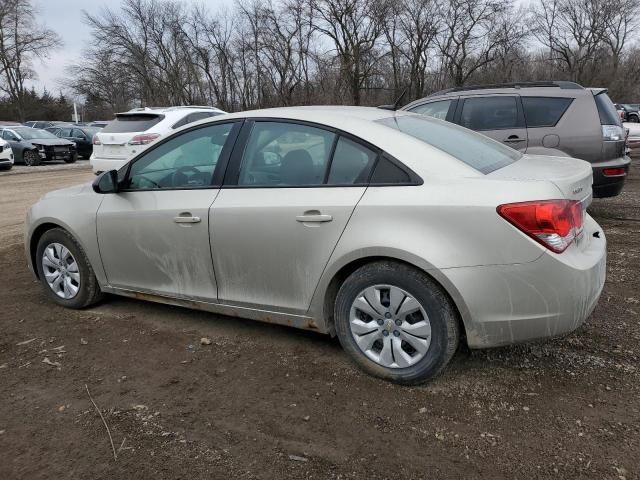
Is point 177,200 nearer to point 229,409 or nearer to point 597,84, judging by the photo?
point 229,409

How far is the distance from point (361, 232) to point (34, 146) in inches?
797

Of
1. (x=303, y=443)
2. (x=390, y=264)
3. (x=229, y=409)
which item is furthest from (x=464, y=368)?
(x=229, y=409)

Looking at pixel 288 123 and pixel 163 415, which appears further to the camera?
pixel 288 123

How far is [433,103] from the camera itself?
742cm

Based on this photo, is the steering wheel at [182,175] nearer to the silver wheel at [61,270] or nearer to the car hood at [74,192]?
the car hood at [74,192]

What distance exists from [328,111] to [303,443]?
2007 millimetres

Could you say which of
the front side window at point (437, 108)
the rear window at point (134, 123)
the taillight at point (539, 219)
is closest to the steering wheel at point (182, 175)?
the taillight at point (539, 219)

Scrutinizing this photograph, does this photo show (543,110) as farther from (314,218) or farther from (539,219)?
(314,218)

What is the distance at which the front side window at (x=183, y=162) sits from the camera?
3.60 m

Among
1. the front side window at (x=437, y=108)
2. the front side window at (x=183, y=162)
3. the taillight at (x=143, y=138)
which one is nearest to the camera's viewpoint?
the front side window at (x=183, y=162)

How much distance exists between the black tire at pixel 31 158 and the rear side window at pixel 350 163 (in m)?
19.9

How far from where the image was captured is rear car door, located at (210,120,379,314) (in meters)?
3.04

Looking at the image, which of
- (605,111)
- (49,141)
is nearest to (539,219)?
(605,111)

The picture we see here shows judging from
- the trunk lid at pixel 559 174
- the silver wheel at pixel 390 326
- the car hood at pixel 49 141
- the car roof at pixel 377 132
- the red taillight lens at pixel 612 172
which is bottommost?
the silver wheel at pixel 390 326
